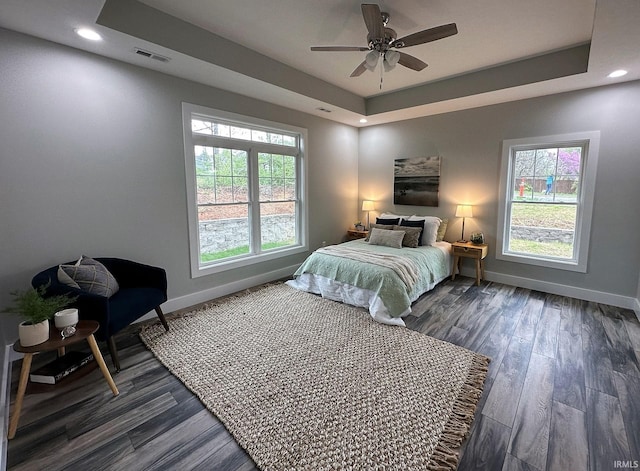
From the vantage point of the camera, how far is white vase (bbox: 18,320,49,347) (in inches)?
71.2

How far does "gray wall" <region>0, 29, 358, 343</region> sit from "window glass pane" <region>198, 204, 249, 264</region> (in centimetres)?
30

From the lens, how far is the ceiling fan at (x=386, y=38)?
2.16 metres

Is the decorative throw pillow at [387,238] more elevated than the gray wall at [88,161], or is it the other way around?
the gray wall at [88,161]

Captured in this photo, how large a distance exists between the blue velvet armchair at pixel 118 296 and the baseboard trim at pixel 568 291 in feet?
14.8

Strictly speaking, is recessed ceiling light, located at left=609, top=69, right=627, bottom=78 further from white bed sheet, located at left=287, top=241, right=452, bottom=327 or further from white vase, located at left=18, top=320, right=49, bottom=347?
white vase, located at left=18, top=320, right=49, bottom=347

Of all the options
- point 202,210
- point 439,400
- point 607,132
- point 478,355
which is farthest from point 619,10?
point 202,210

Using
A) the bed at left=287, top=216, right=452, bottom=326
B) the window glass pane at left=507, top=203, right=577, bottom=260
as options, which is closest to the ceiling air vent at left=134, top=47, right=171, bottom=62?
the bed at left=287, top=216, right=452, bottom=326

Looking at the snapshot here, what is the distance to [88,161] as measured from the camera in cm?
273

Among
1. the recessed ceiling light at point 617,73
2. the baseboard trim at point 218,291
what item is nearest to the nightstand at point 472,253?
the recessed ceiling light at point 617,73

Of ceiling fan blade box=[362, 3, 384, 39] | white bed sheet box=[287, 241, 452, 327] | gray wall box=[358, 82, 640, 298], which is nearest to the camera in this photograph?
ceiling fan blade box=[362, 3, 384, 39]

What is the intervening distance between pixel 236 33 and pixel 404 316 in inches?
134

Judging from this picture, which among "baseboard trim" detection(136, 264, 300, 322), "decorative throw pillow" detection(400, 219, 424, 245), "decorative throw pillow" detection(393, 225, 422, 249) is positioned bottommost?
"baseboard trim" detection(136, 264, 300, 322)

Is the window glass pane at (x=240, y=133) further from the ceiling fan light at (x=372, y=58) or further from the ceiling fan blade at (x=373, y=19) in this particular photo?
the ceiling fan blade at (x=373, y=19)

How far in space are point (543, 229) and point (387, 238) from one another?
213 cm
